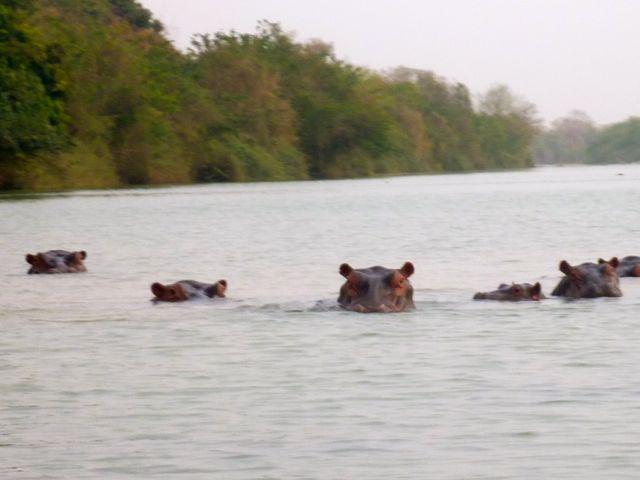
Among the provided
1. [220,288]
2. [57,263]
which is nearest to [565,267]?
[220,288]

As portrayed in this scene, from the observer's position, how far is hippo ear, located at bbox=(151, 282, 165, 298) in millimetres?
13220

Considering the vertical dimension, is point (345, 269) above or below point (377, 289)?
above

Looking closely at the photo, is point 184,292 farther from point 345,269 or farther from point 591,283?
point 591,283

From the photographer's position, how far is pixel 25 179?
165ft

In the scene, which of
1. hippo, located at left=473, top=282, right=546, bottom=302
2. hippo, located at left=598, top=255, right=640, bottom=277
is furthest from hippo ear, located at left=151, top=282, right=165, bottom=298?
hippo, located at left=598, top=255, right=640, bottom=277

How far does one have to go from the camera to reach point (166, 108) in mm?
63250

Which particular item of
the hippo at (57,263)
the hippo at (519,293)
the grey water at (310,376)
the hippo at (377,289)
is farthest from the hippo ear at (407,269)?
the hippo at (57,263)

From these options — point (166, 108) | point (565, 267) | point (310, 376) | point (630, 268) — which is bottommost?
point (310, 376)

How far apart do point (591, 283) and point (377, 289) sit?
2.02 m

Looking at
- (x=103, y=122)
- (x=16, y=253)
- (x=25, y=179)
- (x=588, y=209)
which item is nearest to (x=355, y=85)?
(x=103, y=122)

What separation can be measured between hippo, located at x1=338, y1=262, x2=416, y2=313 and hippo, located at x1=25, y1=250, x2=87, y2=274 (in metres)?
6.23

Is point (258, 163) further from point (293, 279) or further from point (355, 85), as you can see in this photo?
point (293, 279)

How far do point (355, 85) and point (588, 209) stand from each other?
50.2 meters

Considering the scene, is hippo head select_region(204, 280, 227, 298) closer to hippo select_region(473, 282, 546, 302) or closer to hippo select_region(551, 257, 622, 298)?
hippo select_region(473, 282, 546, 302)
